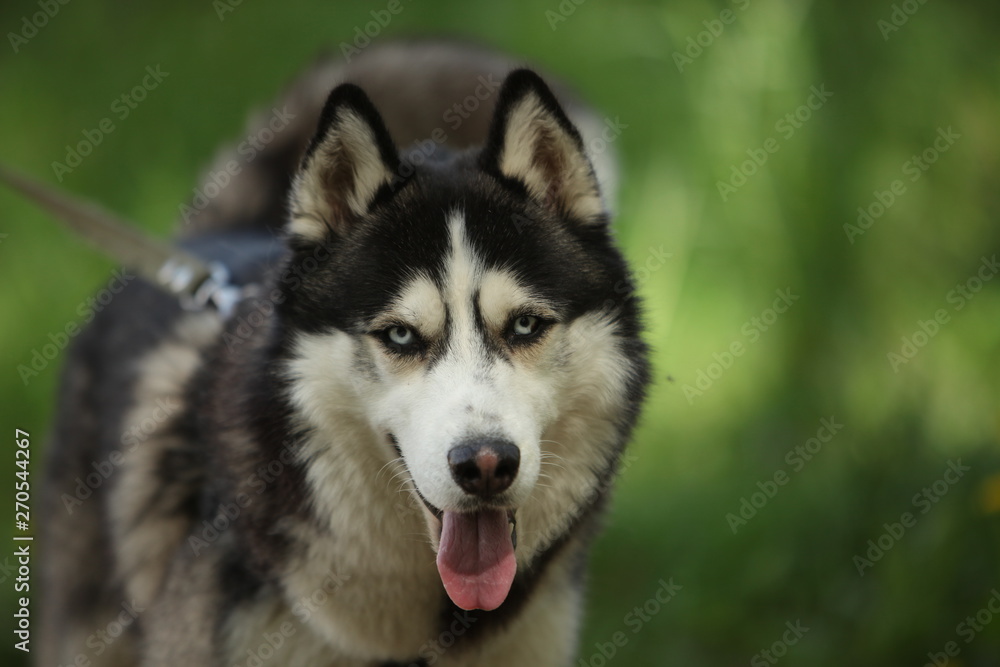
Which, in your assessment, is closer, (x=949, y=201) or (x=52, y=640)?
(x=52, y=640)

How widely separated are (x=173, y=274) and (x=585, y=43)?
4.25m

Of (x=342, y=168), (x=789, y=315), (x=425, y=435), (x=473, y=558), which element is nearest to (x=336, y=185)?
(x=342, y=168)

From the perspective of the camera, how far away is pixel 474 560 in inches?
84.0

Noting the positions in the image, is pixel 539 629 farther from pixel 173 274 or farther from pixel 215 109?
pixel 215 109

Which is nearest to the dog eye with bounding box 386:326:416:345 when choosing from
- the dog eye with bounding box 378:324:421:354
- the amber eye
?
the dog eye with bounding box 378:324:421:354

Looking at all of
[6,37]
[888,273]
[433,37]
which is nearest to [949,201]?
[888,273]

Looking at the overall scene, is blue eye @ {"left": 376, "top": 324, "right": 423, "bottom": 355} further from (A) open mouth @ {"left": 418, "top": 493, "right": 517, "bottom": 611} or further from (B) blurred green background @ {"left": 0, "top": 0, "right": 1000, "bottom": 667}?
(B) blurred green background @ {"left": 0, "top": 0, "right": 1000, "bottom": 667}

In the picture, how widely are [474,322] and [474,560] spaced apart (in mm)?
540

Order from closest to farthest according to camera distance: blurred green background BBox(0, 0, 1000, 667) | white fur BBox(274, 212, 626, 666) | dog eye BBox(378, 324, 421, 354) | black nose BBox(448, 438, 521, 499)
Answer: black nose BBox(448, 438, 521, 499), white fur BBox(274, 212, 626, 666), dog eye BBox(378, 324, 421, 354), blurred green background BBox(0, 0, 1000, 667)

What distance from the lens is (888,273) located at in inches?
167

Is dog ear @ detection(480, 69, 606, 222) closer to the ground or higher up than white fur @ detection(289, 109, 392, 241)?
higher up

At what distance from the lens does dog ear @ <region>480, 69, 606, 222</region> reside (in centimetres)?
231

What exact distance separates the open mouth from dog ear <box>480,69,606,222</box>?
827mm

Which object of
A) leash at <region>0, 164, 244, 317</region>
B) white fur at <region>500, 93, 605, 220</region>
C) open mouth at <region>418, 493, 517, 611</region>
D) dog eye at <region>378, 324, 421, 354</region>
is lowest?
leash at <region>0, 164, 244, 317</region>
